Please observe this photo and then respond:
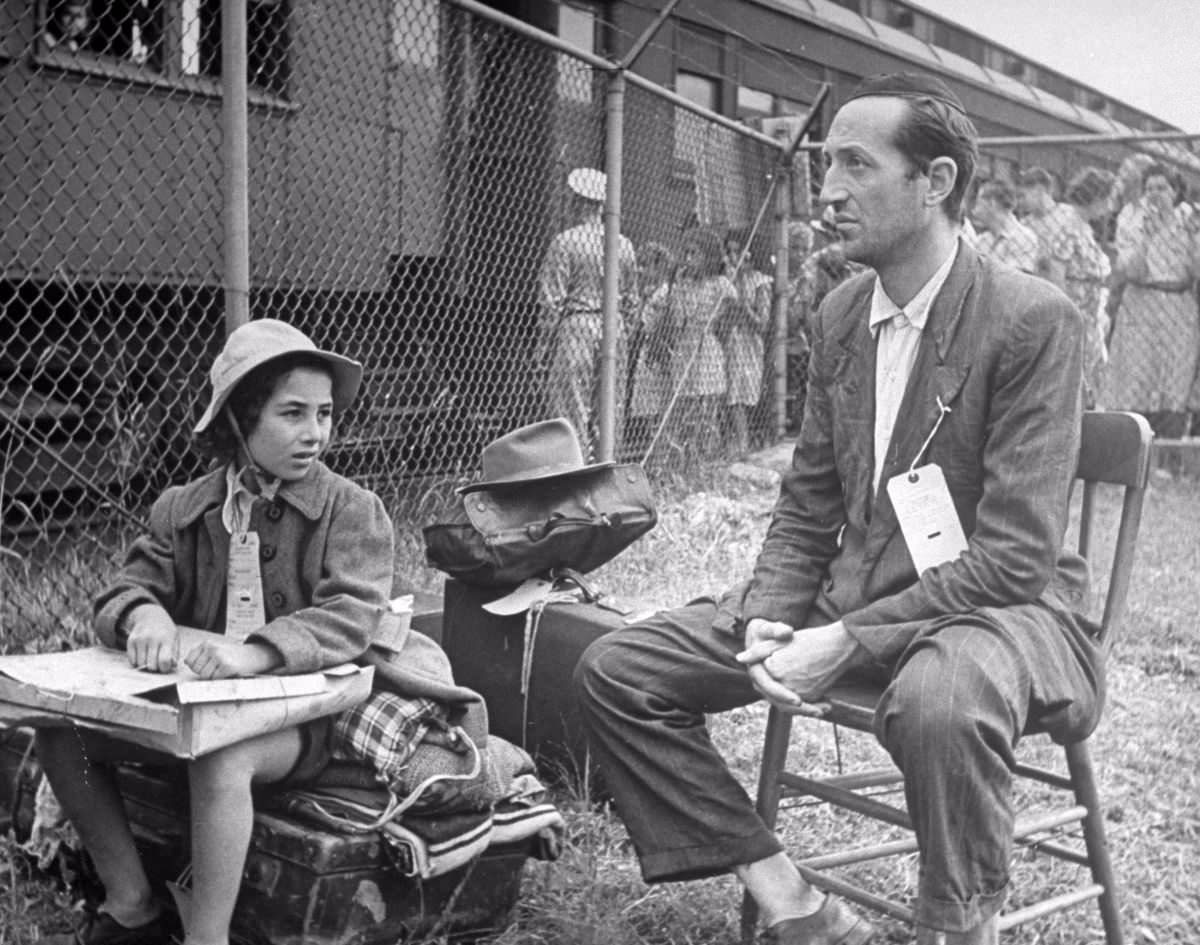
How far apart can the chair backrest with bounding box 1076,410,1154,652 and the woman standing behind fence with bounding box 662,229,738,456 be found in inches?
200

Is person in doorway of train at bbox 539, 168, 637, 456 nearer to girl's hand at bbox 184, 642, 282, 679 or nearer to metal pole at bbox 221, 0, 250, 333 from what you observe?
metal pole at bbox 221, 0, 250, 333

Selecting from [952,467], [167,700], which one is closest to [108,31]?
[167,700]

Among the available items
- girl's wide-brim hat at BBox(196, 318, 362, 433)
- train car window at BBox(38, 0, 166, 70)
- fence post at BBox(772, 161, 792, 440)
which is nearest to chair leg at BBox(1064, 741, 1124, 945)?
girl's wide-brim hat at BBox(196, 318, 362, 433)

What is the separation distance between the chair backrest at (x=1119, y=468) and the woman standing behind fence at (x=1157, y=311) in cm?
788

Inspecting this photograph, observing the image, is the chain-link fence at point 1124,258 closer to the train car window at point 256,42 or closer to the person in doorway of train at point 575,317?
the person in doorway of train at point 575,317

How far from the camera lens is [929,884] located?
203 cm

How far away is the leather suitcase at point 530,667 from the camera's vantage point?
3.31m

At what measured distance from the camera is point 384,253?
6.22 meters

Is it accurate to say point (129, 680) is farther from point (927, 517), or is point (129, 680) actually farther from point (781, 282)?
point (781, 282)

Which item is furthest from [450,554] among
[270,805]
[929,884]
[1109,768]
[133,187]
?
[133,187]

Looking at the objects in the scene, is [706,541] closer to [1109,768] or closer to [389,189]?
[389,189]

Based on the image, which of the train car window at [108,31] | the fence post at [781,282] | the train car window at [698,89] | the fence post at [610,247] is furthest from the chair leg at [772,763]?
the train car window at [698,89]

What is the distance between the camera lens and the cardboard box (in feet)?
7.21

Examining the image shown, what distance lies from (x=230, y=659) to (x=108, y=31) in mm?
3898
